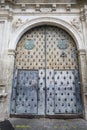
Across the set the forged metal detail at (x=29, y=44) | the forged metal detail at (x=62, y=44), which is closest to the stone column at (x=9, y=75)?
the forged metal detail at (x=29, y=44)

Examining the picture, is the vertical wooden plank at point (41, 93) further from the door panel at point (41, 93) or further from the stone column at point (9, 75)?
the stone column at point (9, 75)

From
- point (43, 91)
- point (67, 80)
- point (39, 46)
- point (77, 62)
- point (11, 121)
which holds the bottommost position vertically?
point (11, 121)

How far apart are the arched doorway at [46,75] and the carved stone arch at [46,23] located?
0.23m

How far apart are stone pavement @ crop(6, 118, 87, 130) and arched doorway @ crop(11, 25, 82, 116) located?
302 mm

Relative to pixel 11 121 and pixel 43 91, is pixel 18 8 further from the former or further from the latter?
pixel 11 121

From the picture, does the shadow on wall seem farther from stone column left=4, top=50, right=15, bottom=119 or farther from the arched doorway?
the arched doorway

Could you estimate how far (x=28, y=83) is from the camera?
201 inches

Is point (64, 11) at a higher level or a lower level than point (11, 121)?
higher

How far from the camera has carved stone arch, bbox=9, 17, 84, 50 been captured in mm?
5312

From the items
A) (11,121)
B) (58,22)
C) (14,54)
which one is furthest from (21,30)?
(11,121)

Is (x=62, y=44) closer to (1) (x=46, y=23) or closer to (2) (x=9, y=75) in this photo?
(1) (x=46, y=23)

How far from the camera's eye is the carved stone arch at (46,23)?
531cm

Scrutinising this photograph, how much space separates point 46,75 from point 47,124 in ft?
5.17

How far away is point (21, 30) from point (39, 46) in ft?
2.68
